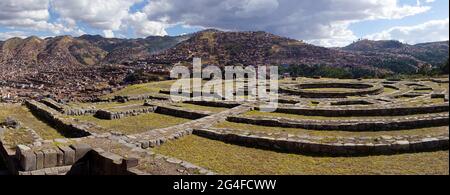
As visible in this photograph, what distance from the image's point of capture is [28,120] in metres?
17.9

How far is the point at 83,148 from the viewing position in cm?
985

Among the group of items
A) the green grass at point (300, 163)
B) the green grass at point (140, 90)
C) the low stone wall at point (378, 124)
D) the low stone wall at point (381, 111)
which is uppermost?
the green grass at point (140, 90)

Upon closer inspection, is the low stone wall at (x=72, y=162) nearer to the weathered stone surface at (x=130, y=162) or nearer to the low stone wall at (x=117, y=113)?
the weathered stone surface at (x=130, y=162)

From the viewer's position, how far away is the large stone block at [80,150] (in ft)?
31.7

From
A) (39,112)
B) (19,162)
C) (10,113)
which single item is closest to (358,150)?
(19,162)

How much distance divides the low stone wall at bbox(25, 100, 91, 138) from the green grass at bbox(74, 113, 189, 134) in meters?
1.49

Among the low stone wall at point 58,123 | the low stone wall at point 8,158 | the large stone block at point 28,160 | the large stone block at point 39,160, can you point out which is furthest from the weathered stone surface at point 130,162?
the low stone wall at point 58,123

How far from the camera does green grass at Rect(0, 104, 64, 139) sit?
569 inches

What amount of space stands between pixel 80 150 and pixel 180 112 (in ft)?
27.7

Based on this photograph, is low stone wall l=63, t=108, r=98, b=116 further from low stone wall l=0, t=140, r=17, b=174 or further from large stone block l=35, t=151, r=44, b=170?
large stone block l=35, t=151, r=44, b=170

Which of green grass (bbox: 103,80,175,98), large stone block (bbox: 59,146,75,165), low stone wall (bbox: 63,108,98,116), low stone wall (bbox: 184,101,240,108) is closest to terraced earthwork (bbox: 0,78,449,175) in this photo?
large stone block (bbox: 59,146,75,165)

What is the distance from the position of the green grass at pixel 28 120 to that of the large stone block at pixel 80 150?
185 inches
